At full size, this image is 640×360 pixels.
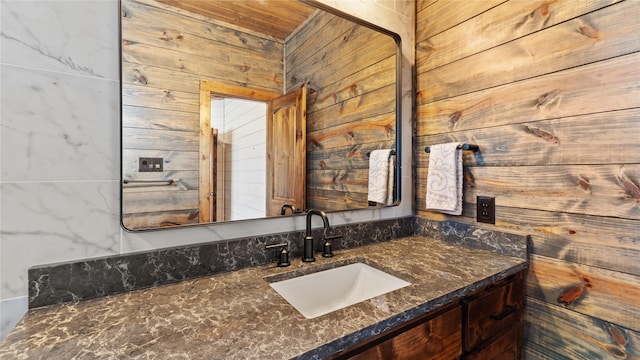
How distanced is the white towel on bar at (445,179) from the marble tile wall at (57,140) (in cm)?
122

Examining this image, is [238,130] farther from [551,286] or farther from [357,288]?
[551,286]

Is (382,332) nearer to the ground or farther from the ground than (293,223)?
nearer to the ground

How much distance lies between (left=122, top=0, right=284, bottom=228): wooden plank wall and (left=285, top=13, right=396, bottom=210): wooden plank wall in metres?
0.33

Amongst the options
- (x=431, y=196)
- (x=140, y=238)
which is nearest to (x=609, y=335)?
(x=431, y=196)

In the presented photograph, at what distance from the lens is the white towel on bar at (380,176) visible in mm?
1454

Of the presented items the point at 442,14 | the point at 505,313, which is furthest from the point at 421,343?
the point at 442,14

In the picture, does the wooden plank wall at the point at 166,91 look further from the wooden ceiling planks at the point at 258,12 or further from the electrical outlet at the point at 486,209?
the electrical outlet at the point at 486,209

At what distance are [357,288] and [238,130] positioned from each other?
0.77m

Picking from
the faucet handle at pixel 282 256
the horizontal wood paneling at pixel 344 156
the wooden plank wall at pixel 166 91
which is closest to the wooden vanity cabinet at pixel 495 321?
the faucet handle at pixel 282 256

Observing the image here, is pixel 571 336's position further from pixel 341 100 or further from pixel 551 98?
pixel 341 100

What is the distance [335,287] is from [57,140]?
996mm

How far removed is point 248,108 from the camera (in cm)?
109

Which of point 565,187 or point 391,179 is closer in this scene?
point 565,187

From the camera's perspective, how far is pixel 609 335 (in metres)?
0.94
